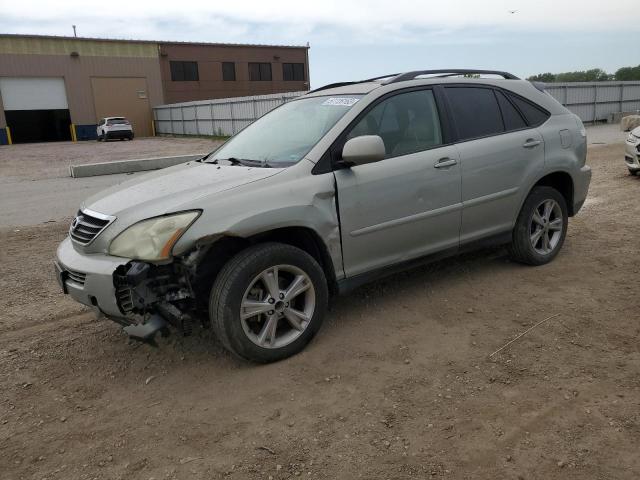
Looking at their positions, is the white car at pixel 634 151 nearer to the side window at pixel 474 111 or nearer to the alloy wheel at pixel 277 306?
the side window at pixel 474 111

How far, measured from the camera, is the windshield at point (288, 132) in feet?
12.6

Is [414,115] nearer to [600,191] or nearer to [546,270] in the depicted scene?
[546,270]

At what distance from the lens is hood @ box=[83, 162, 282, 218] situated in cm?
330

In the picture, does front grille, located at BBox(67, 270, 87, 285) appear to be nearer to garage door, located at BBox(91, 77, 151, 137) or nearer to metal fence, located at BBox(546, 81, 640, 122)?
metal fence, located at BBox(546, 81, 640, 122)

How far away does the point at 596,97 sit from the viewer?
1099 inches

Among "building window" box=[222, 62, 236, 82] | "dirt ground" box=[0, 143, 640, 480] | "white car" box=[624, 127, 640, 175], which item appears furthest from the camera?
"building window" box=[222, 62, 236, 82]

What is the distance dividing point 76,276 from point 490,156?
127 inches

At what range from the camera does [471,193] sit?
14.3 ft

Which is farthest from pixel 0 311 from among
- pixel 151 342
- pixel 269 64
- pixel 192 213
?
pixel 269 64

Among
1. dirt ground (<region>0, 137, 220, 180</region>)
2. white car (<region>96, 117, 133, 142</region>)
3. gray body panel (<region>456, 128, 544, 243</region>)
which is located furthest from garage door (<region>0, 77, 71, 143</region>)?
gray body panel (<region>456, 128, 544, 243</region>)

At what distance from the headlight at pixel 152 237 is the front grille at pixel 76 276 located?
245 mm

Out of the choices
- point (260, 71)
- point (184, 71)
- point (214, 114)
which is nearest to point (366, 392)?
point (214, 114)

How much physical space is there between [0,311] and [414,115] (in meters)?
3.80

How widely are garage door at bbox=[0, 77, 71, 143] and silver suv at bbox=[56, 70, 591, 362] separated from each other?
39803 millimetres
